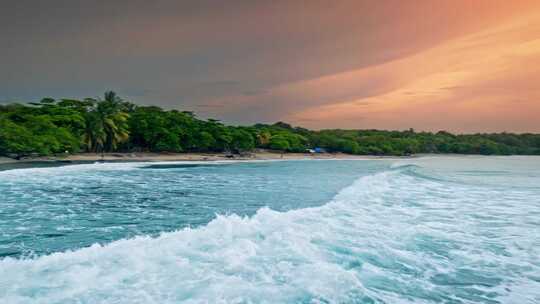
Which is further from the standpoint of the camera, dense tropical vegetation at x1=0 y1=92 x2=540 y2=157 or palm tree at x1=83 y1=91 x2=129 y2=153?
palm tree at x1=83 y1=91 x2=129 y2=153

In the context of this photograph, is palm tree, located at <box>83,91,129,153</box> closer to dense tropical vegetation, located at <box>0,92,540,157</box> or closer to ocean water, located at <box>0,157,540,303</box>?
dense tropical vegetation, located at <box>0,92,540,157</box>

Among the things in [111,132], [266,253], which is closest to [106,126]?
[111,132]

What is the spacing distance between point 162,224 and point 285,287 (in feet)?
17.0

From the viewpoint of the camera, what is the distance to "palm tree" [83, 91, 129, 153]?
166 ft

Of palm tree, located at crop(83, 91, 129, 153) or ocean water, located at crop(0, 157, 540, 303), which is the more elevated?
palm tree, located at crop(83, 91, 129, 153)

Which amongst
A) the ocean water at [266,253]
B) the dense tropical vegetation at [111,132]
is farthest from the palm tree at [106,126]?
the ocean water at [266,253]

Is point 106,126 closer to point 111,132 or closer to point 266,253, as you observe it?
point 111,132

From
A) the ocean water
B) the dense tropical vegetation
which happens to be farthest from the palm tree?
the ocean water

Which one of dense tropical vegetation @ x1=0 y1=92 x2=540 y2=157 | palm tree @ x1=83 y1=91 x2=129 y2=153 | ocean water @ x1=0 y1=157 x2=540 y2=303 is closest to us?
ocean water @ x1=0 y1=157 x2=540 y2=303

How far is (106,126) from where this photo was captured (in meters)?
51.7

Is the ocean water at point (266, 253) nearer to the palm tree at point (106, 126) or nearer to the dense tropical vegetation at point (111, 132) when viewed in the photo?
the dense tropical vegetation at point (111, 132)

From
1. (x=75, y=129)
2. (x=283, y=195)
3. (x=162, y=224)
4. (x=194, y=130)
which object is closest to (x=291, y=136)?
(x=194, y=130)

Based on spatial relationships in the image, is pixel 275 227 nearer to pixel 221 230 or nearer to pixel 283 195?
pixel 221 230

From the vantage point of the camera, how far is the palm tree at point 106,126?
50.6 m
